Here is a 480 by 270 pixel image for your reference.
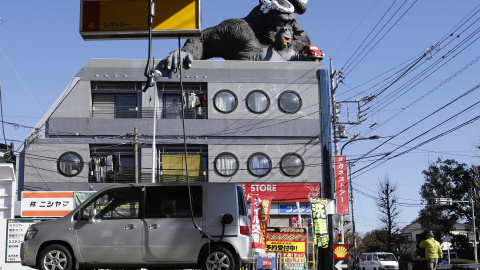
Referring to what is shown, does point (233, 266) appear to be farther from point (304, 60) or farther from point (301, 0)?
point (301, 0)

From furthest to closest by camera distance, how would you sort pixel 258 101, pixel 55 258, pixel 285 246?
pixel 258 101, pixel 285 246, pixel 55 258

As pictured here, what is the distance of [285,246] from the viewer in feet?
70.7

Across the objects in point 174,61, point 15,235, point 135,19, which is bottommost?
point 15,235

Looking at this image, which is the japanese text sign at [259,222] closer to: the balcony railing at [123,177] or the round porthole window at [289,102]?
the balcony railing at [123,177]

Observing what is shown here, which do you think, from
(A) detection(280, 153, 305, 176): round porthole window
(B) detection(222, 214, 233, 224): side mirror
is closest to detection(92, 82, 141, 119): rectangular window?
(A) detection(280, 153, 305, 176): round porthole window

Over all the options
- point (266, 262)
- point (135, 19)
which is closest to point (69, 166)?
point (266, 262)

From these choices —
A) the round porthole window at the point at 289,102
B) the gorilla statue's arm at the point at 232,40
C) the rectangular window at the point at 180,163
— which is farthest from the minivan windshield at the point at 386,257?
the gorilla statue's arm at the point at 232,40

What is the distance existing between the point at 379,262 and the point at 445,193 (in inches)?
1167

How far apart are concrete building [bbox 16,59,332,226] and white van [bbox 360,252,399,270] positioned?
20.8 ft

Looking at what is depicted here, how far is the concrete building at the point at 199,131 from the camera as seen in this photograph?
39562mm

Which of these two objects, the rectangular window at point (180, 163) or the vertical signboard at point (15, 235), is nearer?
the vertical signboard at point (15, 235)

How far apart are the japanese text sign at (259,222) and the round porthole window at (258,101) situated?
528 inches

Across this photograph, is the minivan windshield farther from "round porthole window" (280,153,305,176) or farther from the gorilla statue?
the gorilla statue

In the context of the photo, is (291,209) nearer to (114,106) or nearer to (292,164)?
(292,164)
